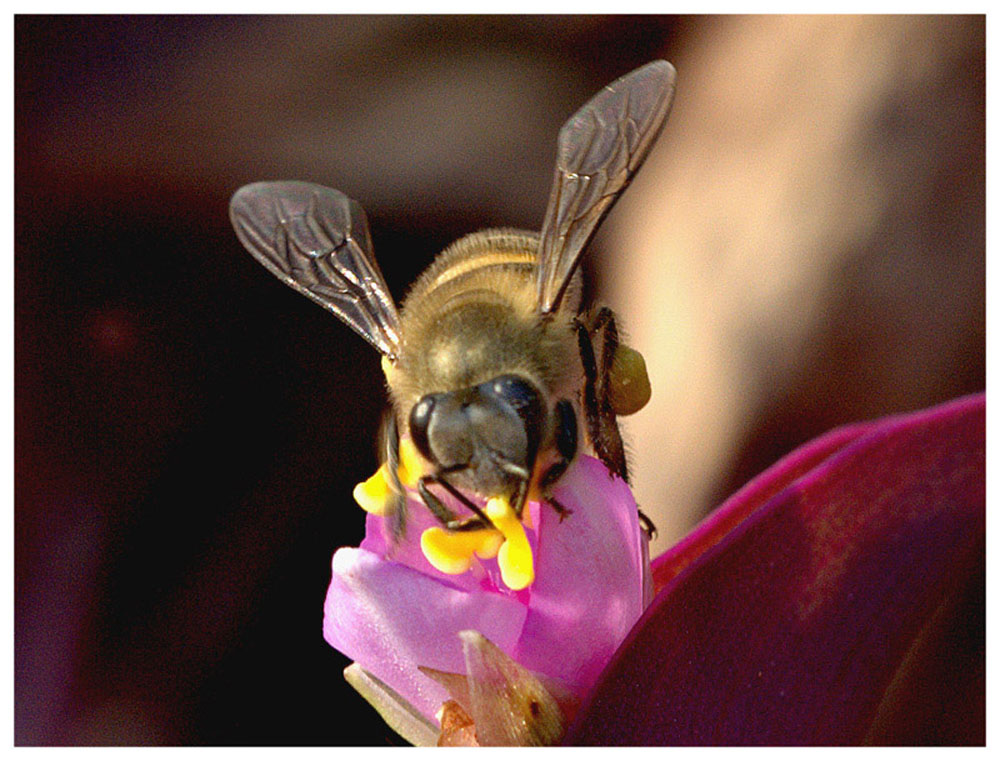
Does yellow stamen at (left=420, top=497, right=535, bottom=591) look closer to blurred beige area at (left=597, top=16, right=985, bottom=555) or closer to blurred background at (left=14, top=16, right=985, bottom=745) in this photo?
blurred background at (left=14, top=16, right=985, bottom=745)

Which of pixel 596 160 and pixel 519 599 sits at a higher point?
pixel 596 160

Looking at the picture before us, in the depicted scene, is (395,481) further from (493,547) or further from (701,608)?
(701,608)

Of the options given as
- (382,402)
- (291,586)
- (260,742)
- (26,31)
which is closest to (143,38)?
(26,31)

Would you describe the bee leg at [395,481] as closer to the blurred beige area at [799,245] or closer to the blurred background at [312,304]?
the blurred background at [312,304]

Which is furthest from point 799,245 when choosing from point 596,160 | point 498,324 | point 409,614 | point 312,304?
point 409,614

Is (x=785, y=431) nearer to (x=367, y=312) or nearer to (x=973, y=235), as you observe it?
Result: (x=973, y=235)

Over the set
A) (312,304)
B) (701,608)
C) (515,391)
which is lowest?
(312,304)
